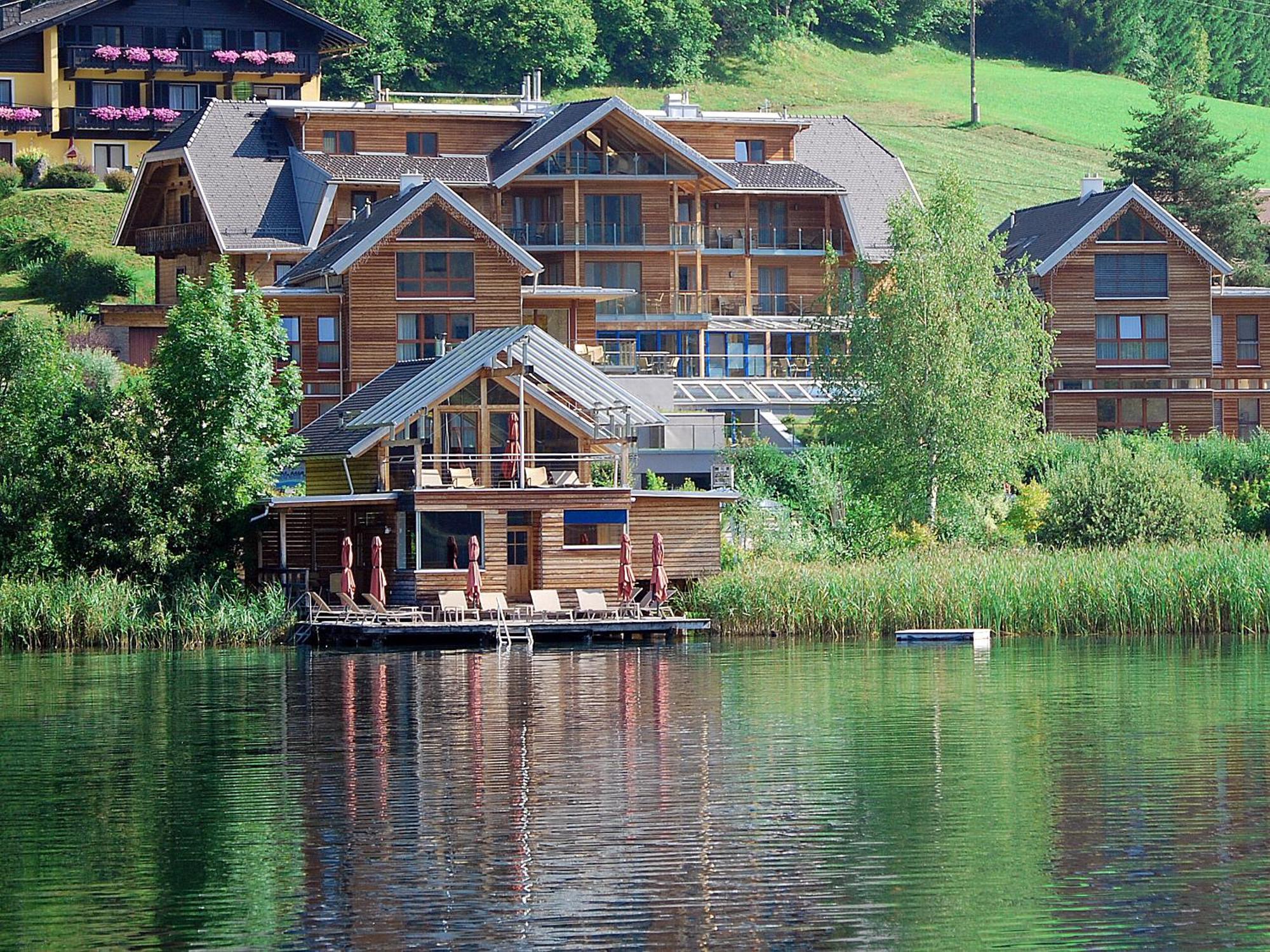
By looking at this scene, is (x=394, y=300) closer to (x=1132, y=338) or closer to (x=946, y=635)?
(x=946, y=635)


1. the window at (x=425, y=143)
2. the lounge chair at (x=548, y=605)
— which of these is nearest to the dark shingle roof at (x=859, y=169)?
the window at (x=425, y=143)

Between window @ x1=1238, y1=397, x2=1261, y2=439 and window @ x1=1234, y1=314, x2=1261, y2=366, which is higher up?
window @ x1=1234, y1=314, x2=1261, y2=366

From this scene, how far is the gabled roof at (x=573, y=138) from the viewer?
74125mm

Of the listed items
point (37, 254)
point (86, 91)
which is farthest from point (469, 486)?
point (86, 91)

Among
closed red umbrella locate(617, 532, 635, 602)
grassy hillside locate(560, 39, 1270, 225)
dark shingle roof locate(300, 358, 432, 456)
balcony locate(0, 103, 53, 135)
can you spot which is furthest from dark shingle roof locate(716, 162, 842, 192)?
closed red umbrella locate(617, 532, 635, 602)

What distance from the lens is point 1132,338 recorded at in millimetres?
78188

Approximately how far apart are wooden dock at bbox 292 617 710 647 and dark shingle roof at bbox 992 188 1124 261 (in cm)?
3238

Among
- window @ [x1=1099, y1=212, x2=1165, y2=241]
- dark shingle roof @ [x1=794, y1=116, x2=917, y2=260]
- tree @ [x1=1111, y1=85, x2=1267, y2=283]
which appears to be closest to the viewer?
window @ [x1=1099, y1=212, x2=1165, y2=241]

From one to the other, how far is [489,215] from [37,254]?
19.2 metres

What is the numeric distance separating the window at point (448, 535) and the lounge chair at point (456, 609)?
4.18 ft

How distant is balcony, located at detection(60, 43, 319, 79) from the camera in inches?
3738

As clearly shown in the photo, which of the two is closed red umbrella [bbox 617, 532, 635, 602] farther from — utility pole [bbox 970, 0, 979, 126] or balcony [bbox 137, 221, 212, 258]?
utility pole [bbox 970, 0, 979, 126]

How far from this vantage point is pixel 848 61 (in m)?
136

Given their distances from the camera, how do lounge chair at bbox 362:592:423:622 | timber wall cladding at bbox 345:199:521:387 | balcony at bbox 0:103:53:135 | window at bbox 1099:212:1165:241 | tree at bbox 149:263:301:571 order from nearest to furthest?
lounge chair at bbox 362:592:423:622 < tree at bbox 149:263:301:571 < timber wall cladding at bbox 345:199:521:387 < window at bbox 1099:212:1165:241 < balcony at bbox 0:103:53:135
